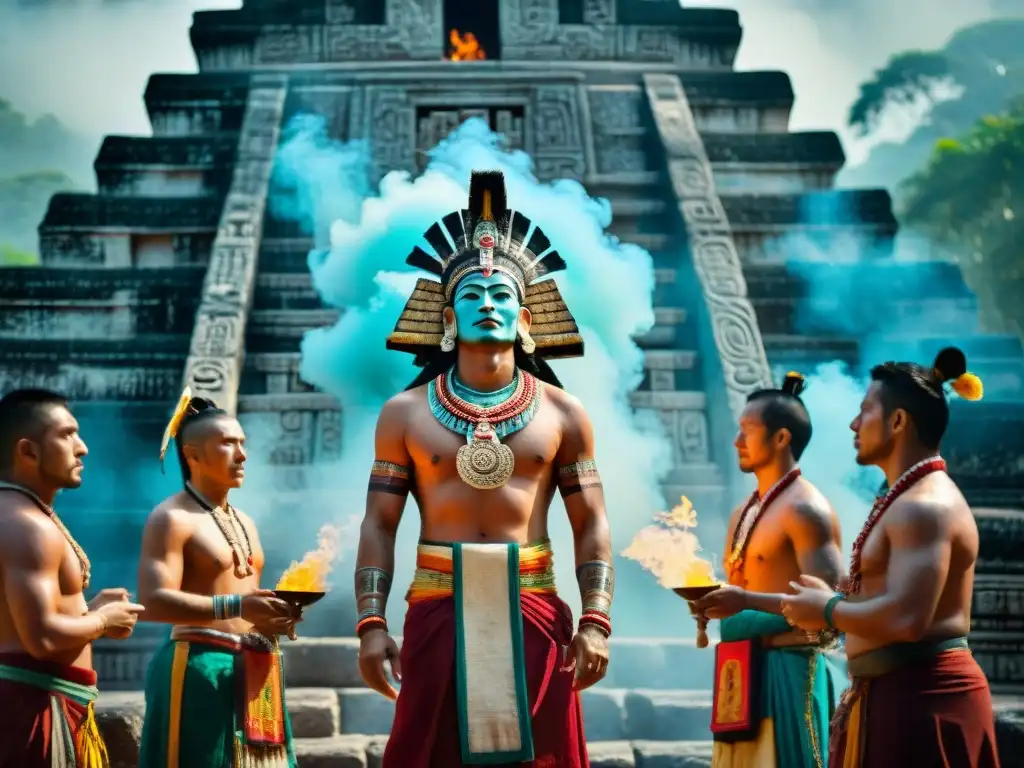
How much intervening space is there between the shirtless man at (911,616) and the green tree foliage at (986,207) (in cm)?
2516

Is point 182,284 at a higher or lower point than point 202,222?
lower

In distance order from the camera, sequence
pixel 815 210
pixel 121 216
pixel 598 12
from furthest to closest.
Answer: pixel 598 12, pixel 815 210, pixel 121 216

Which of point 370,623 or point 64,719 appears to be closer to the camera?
point 64,719

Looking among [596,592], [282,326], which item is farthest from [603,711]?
[282,326]

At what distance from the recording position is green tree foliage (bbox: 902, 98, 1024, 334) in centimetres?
2859

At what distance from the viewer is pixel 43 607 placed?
14.0 feet

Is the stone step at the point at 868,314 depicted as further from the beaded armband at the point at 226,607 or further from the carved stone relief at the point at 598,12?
the beaded armband at the point at 226,607

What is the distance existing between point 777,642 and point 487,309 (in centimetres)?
178

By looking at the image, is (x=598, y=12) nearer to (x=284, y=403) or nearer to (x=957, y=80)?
(x=284, y=403)

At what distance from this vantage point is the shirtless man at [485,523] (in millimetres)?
4457

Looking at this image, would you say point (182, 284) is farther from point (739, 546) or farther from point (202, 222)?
point (739, 546)

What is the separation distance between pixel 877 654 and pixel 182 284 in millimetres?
9013

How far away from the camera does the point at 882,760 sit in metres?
4.11

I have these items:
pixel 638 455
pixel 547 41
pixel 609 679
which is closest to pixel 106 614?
pixel 609 679
